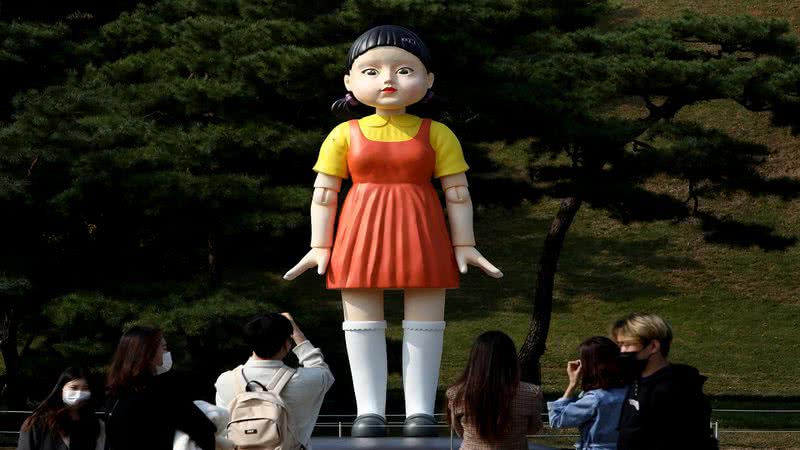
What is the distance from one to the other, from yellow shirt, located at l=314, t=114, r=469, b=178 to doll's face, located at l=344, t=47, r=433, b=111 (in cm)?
9

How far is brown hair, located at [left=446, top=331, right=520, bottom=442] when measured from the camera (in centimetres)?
446

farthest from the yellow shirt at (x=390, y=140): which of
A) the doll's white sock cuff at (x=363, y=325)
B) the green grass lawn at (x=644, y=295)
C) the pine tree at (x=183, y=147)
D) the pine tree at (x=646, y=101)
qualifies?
the green grass lawn at (x=644, y=295)

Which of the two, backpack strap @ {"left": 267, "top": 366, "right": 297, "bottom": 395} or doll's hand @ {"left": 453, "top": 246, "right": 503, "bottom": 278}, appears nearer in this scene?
backpack strap @ {"left": 267, "top": 366, "right": 297, "bottom": 395}

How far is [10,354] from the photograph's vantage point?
44.4ft

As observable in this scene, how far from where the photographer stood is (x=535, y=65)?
1377 cm

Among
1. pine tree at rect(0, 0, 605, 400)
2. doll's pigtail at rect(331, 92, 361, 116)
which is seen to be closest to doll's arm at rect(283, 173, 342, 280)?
doll's pigtail at rect(331, 92, 361, 116)

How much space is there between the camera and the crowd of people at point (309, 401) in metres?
4.32

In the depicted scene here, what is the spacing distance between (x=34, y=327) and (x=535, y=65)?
566cm

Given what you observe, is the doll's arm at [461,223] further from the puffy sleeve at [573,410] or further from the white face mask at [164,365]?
the white face mask at [164,365]

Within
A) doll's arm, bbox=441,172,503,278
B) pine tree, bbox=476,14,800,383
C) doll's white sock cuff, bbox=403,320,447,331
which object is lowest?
doll's white sock cuff, bbox=403,320,447,331

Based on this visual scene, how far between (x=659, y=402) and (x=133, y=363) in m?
1.74

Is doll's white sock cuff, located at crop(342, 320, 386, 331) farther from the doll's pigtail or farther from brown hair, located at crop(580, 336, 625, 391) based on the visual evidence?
brown hair, located at crop(580, 336, 625, 391)

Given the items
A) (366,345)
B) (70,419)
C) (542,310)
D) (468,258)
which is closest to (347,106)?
(468,258)

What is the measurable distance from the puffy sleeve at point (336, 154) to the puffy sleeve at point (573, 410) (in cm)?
313
